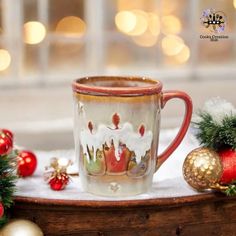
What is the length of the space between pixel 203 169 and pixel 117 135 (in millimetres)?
112

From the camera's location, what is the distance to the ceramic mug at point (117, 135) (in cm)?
69

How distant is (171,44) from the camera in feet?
4.97

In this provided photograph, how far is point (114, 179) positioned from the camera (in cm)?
71

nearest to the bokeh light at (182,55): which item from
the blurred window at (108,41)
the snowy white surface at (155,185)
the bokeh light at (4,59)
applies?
the blurred window at (108,41)

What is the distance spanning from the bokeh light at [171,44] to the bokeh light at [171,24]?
0.02 meters

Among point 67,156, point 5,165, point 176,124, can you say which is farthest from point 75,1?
point 5,165

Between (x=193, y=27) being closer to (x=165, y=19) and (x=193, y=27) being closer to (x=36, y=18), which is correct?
(x=165, y=19)

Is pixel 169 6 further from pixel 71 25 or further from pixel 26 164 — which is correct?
pixel 26 164

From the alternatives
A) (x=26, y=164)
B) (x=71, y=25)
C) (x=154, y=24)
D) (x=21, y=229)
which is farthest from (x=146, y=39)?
(x=21, y=229)

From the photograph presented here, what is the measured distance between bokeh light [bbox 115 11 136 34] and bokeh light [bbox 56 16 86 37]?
0.10 m

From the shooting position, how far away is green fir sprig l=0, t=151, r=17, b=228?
69 centimetres

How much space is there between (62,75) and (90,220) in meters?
0.79

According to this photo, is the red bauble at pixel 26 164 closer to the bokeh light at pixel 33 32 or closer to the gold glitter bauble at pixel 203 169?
the gold glitter bauble at pixel 203 169

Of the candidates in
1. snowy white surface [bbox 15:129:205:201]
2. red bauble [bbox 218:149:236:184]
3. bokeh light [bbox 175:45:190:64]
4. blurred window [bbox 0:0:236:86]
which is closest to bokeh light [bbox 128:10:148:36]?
blurred window [bbox 0:0:236:86]
